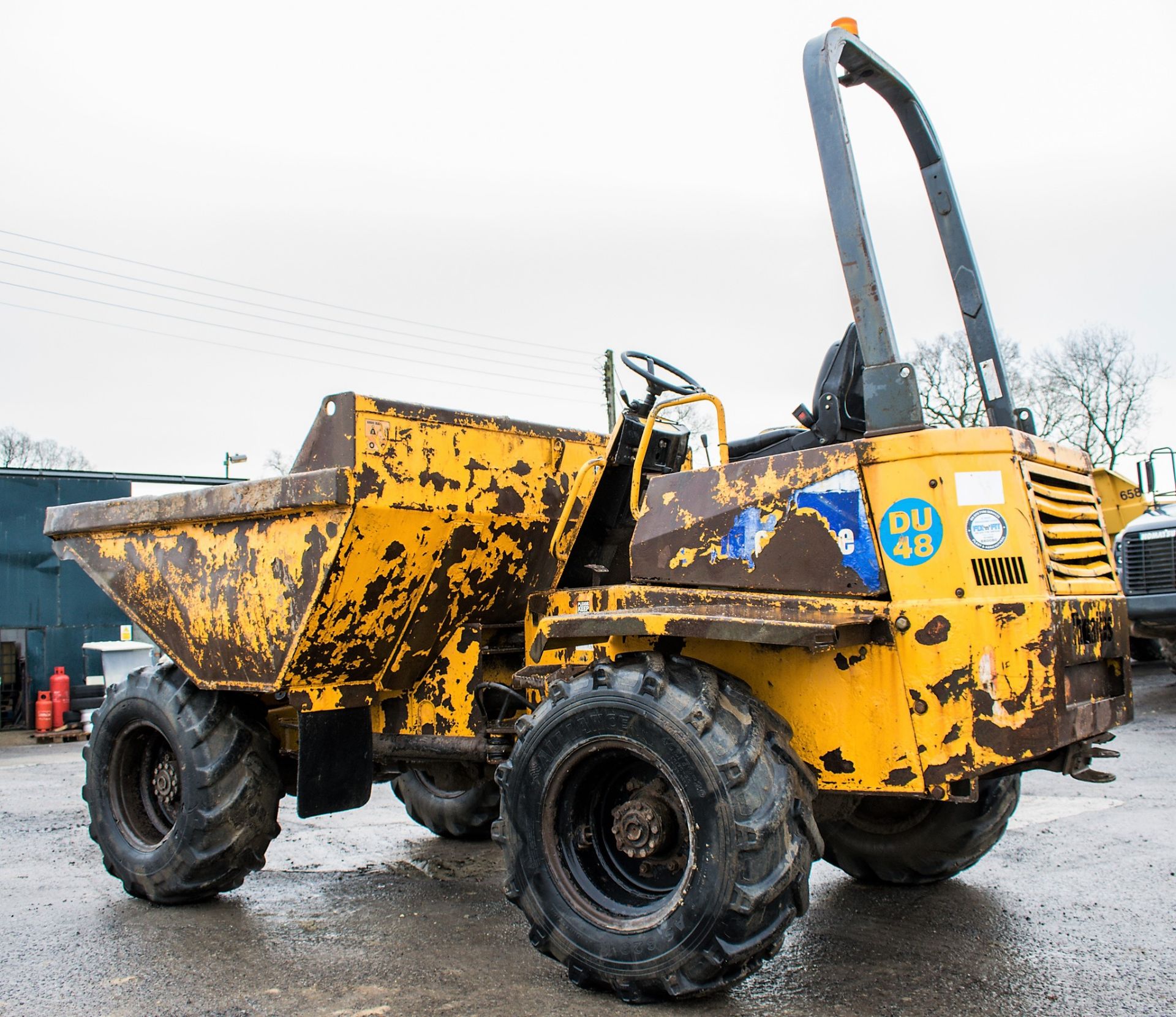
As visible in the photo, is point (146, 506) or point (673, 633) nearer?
point (673, 633)

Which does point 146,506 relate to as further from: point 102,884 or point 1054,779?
point 1054,779

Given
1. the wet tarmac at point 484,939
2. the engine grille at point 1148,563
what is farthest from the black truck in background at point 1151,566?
the wet tarmac at point 484,939

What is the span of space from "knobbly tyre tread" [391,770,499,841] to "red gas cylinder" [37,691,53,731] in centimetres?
1042

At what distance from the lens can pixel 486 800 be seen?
633 centimetres

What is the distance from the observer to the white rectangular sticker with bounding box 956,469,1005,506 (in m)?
3.49

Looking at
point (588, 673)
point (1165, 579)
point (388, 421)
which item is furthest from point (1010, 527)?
point (1165, 579)

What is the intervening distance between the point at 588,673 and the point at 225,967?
181cm

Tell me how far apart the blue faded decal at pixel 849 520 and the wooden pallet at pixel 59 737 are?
1297cm

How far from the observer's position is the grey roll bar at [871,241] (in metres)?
3.67

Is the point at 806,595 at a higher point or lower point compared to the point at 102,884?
higher

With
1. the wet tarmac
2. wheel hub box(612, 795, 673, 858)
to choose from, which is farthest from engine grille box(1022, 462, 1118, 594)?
wheel hub box(612, 795, 673, 858)

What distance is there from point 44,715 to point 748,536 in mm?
13991

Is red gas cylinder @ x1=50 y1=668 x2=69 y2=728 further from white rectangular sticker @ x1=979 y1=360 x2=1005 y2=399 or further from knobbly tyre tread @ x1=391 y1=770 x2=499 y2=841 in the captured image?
white rectangular sticker @ x1=979 y1=360 x2=1005 y2=399

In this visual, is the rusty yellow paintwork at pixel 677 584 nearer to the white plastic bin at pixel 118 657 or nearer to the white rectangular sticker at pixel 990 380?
the white rectangular sticker at pixel 990 380
